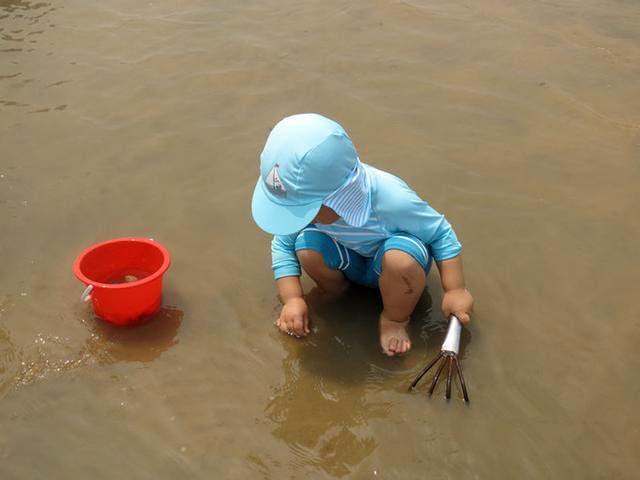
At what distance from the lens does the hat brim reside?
2.15 meters

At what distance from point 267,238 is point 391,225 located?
0.76 metres

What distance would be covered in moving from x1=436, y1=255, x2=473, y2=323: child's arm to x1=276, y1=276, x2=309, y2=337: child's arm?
0.49 m

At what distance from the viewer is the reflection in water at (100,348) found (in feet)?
7.90

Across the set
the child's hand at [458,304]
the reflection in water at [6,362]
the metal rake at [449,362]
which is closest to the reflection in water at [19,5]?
the reflection in water at [6,362]

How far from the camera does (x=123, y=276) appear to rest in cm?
273

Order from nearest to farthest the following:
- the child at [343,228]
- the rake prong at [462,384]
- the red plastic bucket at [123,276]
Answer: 1. the child at [343,228]
2. the rake prong at [462,384]
3. the red plastic bucket at [123,276]

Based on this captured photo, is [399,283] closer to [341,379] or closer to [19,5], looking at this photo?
[341,379]

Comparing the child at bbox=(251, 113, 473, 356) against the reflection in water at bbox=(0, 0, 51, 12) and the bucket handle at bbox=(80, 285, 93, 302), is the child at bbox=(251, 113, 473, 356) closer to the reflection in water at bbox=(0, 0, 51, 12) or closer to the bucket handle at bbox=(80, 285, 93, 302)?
the bucket handle at bbox=(80, 285, 93, 302)

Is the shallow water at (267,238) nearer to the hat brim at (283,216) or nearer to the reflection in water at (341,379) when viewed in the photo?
the reflection in water at (341,379)

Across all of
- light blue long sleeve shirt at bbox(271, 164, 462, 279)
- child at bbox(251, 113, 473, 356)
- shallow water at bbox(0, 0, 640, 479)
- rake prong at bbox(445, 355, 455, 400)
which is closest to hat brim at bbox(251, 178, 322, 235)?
child at bbox(251, 113, 473, 356)

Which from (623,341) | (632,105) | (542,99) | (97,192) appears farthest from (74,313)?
(632,105)

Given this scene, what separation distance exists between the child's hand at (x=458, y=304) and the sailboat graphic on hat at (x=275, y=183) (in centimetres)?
71

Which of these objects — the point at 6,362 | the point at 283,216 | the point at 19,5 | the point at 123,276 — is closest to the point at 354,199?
the point at 283,216

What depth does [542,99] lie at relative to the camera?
3963 millimetres
